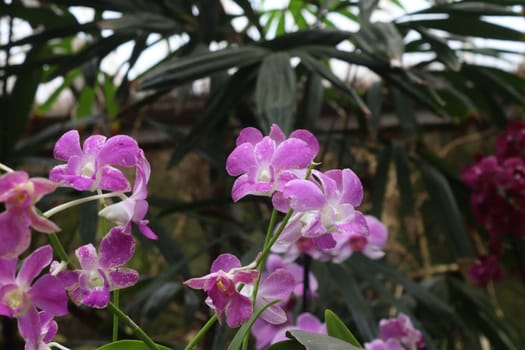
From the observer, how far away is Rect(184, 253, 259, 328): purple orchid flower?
1.09 ft

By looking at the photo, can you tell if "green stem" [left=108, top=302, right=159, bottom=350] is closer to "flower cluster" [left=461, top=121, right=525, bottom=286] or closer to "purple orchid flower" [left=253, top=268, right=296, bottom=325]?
"purple orchid flower" [left=253, top=268, right=296, bottom=325]

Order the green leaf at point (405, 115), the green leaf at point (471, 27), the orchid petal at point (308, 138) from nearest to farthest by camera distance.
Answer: the orchid petal at point (308, 138) → the green leaf at point (471, 27) → the green leaf at point (405, 115)

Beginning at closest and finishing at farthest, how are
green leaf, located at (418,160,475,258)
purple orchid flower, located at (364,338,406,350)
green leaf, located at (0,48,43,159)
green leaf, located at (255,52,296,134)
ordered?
purple orchid flower, located at (364,338,406,350) < green leaf, located at (255,52,296,134) < green leaf, located at (418,160,475,258) < green leaf, located at (0,48,43,159)

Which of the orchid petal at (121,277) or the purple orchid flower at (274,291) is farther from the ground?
the orchid petal at (121,277)

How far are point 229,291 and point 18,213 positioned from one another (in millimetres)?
107

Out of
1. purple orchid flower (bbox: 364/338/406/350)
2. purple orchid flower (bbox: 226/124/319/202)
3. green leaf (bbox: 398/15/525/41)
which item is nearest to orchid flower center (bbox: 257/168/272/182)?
purple orchid flower (bbox: 226/124/319/202)

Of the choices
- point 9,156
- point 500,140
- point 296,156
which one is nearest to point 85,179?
point 296,156

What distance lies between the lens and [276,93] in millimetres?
842

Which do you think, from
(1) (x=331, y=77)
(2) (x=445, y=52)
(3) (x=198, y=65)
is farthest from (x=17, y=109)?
(2) (x=445, y=52)

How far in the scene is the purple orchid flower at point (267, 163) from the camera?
36 cm

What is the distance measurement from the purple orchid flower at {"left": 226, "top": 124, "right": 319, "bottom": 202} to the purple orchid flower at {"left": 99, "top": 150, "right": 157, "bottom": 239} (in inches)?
1.9

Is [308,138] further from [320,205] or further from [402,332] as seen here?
[402,332]

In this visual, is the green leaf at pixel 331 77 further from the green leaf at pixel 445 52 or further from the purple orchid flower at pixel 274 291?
the purple orchid flower at pixel 274 291

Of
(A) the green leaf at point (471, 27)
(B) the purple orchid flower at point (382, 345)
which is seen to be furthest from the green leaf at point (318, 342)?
(A) the green leaf at point (471, 27)
